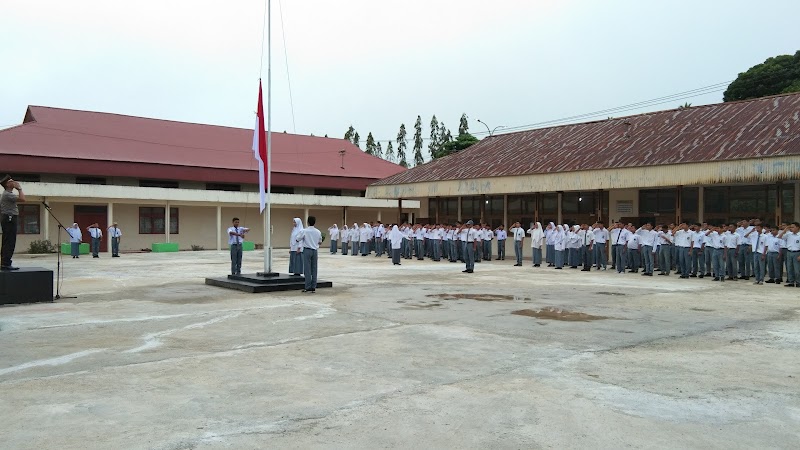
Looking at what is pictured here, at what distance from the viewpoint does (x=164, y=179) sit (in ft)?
109

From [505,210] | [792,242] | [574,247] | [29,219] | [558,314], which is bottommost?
[558,314]

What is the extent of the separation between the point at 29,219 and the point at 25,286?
22.7m

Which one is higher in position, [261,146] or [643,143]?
[643,143]

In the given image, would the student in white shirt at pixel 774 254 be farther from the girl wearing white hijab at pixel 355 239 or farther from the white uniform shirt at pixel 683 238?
the girl wearing white hijab at pixel 355 239

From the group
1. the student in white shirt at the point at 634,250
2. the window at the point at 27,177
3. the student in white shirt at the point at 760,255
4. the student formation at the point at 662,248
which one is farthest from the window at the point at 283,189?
the student in white shirt at the point at 760,255

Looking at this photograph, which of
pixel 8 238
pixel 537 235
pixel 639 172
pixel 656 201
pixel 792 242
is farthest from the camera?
pixel 656 201

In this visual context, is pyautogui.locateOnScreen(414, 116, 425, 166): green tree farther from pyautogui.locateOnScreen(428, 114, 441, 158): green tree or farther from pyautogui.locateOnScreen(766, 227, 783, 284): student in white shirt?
pyautogui.locateOnScreen(766, 227, 783, 284): student in white shirt

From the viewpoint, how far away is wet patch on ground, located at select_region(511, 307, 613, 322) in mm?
9234

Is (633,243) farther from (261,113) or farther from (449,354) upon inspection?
(449,354)

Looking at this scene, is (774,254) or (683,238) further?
(683,238)

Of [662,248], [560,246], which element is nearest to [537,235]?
[560,246]

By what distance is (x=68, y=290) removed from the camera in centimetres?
1271

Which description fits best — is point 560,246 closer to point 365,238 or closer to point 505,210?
point 505,210

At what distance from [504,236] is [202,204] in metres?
17.9
